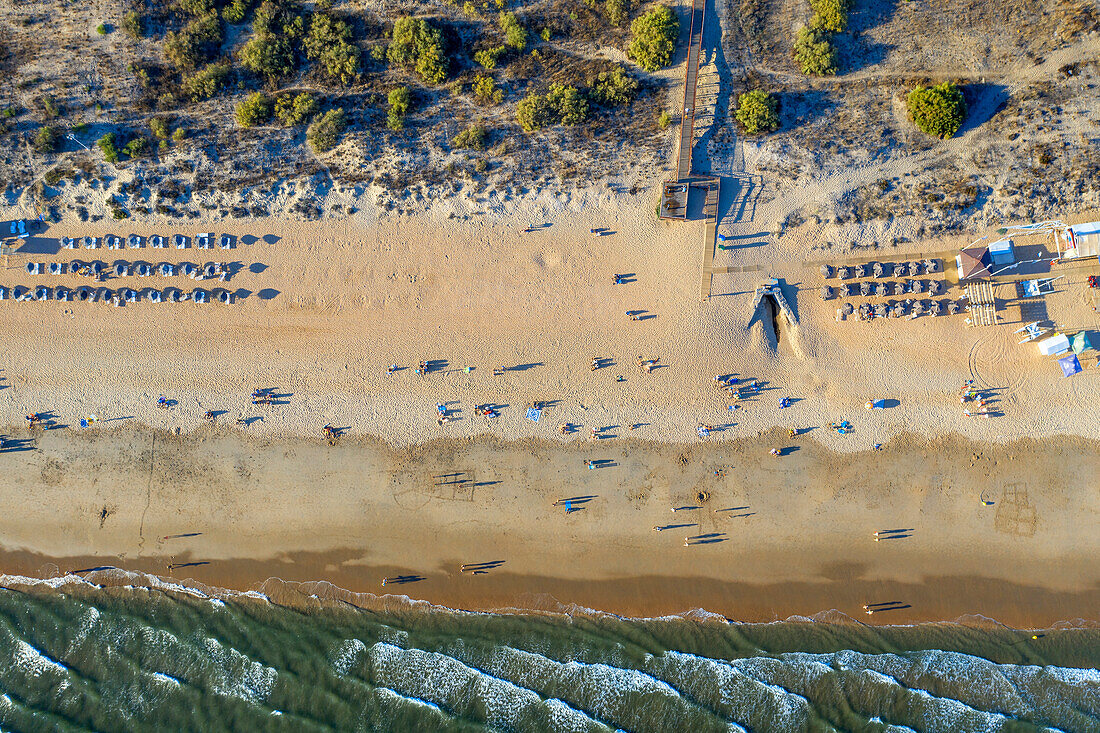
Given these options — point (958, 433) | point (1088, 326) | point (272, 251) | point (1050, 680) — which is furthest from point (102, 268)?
point (1050, 680)

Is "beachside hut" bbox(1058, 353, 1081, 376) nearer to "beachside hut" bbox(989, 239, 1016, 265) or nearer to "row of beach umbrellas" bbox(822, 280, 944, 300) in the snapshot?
"beachside hut" bbox(989, 239, 1016, 265)

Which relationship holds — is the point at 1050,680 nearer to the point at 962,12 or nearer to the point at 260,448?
the point at 962,12

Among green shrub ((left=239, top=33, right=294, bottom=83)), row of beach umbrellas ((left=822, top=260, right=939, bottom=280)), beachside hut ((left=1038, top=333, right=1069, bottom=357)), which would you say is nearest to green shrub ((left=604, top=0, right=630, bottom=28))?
green shrub ((left=239, top=33, right=294, bottom=83))

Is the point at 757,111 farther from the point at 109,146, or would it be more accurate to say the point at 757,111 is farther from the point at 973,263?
the point at 109,146

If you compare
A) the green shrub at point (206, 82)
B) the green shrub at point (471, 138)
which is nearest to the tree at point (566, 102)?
the green shrub at point (471, 138)

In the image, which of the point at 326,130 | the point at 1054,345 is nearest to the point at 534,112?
the point at 326,130

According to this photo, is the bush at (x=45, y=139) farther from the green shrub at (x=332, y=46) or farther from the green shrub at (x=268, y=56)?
the green shrub at (x=332, y=46)
